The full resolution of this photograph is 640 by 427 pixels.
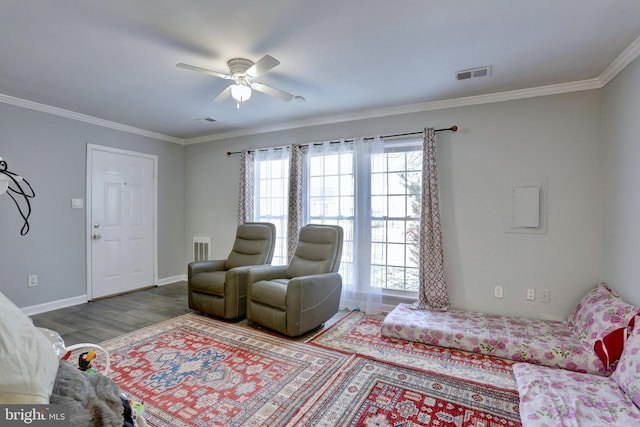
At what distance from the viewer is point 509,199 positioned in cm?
320

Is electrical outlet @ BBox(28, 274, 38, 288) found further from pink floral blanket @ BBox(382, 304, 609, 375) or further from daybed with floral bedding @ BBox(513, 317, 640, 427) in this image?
daybed with floral bedding @ BBox(513, 317, 640, 427)

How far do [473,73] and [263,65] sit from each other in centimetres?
185

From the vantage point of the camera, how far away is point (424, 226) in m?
3.41

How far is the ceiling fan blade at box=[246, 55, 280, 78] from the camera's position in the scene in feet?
6.99

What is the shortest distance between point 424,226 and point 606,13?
2113 millimetres

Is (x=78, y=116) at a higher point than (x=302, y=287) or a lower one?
higher

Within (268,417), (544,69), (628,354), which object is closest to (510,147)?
(544,69)

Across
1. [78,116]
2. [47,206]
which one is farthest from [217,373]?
[78,116]

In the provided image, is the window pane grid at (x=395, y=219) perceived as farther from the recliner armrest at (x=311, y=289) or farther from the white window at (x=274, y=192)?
the white window at (x=274, y=192)

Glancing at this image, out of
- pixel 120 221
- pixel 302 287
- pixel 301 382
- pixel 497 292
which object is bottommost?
pixel 301 382

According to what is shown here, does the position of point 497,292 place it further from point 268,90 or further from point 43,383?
point 43,383

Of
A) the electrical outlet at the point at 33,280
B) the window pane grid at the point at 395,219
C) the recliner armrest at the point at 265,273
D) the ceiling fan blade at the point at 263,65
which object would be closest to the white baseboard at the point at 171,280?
the electrical outlet at the point at 33,280

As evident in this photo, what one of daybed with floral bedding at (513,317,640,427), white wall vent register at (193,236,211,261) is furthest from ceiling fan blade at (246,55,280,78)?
white wall vent register at (193,236,211,261)

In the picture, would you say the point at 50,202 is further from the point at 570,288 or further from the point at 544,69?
the point at 570,288
